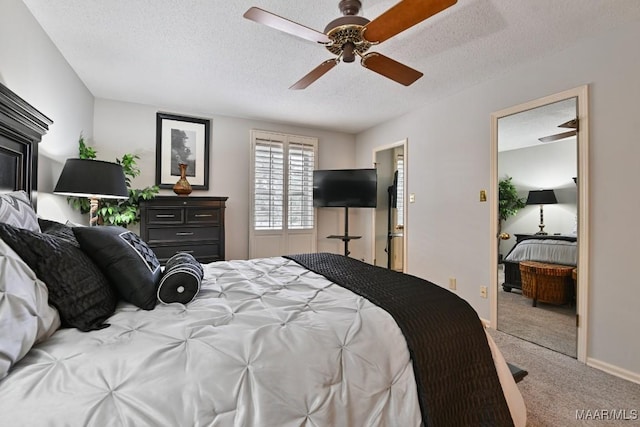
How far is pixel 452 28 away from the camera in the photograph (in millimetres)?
2250

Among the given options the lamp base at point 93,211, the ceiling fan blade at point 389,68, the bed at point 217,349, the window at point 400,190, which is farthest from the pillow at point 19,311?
the window at point 400,190

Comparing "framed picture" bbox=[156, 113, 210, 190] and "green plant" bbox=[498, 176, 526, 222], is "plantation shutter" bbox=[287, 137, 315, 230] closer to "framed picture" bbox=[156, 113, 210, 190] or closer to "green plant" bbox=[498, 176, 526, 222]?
"framed picture" bbox=[156, 113, 210, 190]

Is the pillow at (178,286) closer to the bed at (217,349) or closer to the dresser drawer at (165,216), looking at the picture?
the bed at (217,349)

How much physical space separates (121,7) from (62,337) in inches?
Result: 83.7

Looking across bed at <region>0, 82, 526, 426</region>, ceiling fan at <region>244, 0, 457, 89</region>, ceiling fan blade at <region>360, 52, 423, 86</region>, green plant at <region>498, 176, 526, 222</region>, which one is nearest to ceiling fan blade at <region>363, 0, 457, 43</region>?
ceiling fan at <region>244, 0, 457, 89</region>

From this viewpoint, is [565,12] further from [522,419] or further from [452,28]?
[522,419]

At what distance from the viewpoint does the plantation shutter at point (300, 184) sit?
189 inches

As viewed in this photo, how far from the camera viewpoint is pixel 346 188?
4547 mm

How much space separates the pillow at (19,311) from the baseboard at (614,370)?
3.39m

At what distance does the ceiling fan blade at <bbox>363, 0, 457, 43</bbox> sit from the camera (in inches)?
58.6

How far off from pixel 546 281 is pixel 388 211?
2548 millimetres

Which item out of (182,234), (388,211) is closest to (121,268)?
(182,234)

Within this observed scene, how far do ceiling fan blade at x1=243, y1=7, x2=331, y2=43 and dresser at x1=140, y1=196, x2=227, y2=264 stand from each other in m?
2.46

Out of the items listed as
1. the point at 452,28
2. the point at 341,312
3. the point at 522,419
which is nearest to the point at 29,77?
the point at 341,312
